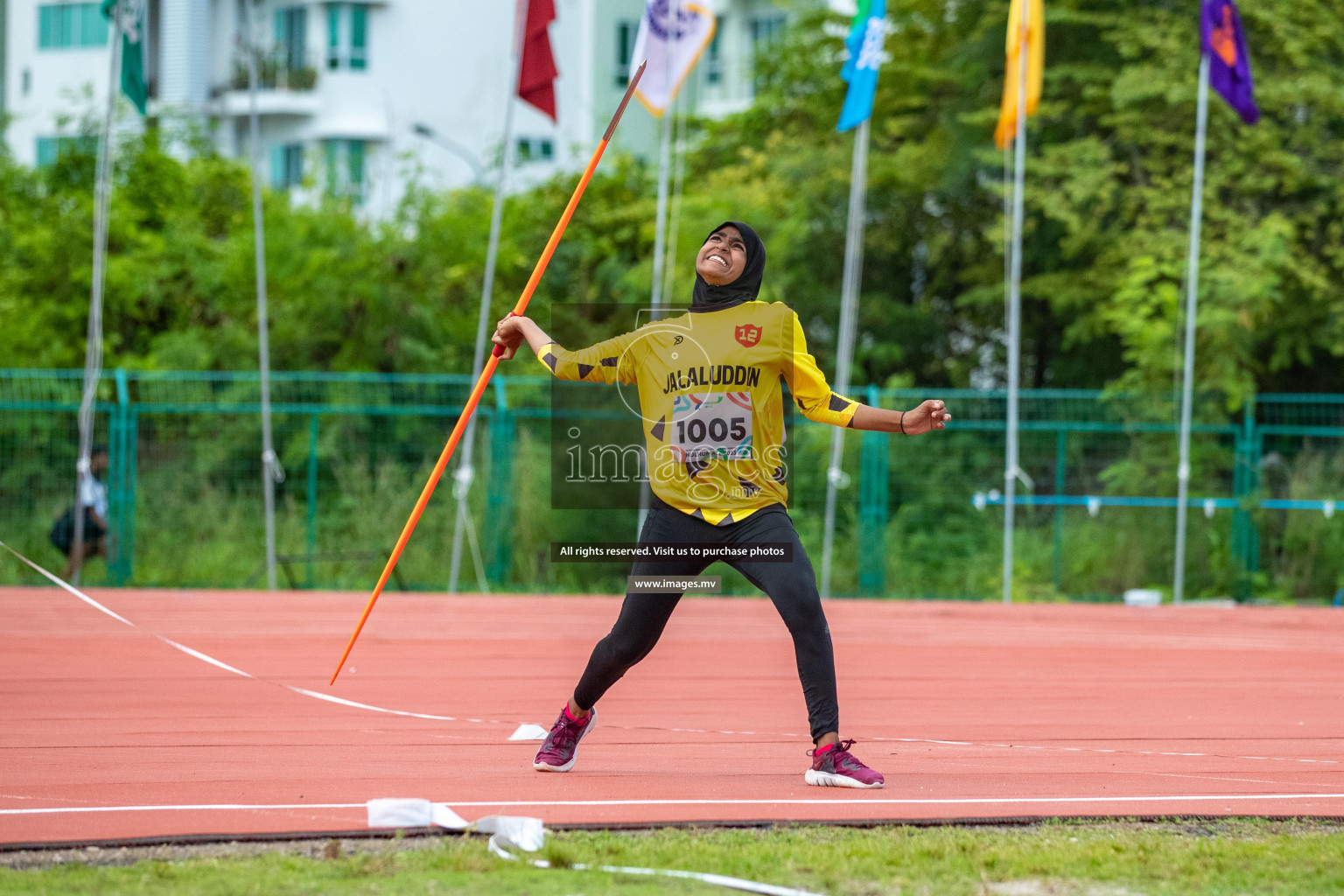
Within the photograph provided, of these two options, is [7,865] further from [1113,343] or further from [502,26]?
[502,26]

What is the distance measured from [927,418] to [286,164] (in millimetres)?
34258

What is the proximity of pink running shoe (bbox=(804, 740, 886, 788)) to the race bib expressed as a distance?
1091 mm

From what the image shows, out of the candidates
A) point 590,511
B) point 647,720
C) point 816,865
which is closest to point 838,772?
point 816,865

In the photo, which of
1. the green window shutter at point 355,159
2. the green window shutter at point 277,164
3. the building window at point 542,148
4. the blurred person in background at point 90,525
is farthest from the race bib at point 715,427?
the green window shutter at point 277,164

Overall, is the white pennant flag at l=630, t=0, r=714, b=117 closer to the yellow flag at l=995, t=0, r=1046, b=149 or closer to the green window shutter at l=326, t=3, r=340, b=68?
the yellow flag at l=995, t=0, r=1046, b=149

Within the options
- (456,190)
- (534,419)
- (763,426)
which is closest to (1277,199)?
(534,419)

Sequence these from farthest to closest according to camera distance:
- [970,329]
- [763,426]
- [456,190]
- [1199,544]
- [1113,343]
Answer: [456,190] → [970,329] → [1113,343] → [1199,544] → [763,426]

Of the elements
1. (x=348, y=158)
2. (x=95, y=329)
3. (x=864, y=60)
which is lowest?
(x=95, y=329)

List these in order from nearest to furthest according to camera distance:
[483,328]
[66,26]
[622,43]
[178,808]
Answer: [178,808] → [483,328] → [66,26] → [622,43]

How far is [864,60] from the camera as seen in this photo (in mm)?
14555

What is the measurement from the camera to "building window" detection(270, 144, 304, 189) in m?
36.6

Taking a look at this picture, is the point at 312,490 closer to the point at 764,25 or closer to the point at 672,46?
the point at 672,46

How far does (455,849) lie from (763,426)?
1.87 metres

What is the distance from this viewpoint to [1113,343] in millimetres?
20422
